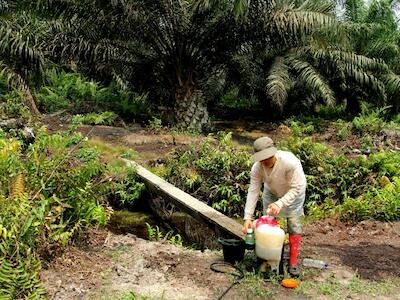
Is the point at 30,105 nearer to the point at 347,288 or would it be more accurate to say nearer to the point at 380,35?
the point at 347,288

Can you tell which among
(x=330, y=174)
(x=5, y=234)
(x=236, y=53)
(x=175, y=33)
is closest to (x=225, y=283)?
(x=5, y=234)

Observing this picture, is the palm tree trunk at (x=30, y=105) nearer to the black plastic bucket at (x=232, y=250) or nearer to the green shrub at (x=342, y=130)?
the green shrub at (x=342, y=130)

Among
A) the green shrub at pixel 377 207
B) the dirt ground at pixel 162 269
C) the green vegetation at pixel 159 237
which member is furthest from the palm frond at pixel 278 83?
the dirt ground at pixel 162 269

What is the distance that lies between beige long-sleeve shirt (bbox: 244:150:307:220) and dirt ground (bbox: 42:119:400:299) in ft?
2.45

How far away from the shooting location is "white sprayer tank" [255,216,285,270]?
425 cm

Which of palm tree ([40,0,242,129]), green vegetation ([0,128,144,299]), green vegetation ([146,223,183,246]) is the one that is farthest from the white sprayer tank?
palm tree ([40,0,242,129])

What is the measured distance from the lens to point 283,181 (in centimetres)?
449

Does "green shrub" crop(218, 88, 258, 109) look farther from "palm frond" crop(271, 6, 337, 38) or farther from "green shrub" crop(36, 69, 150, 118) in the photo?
"palm frond" crop(271, 6, 337, 38)

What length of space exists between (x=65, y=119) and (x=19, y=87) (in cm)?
145

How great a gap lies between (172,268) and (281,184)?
1.35m

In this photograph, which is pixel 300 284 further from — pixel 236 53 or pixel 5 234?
pixel 236 53

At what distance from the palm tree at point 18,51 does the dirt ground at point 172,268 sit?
819cm

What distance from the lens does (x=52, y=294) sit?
4.03 m

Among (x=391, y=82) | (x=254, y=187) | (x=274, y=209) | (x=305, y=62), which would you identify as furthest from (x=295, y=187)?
(x=391, y=82)
